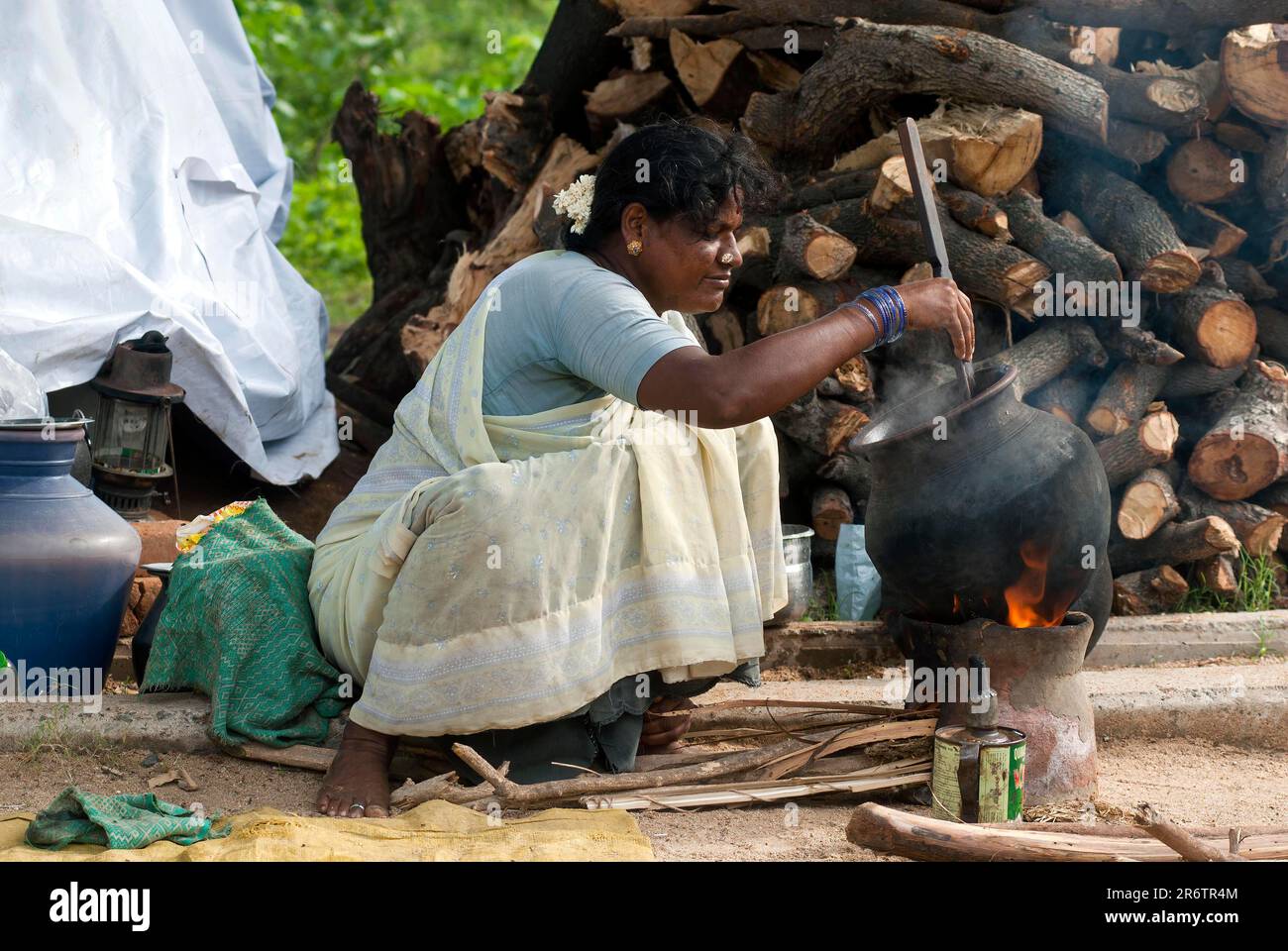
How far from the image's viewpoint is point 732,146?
3254 mm

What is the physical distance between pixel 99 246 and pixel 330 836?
2924 millimetres

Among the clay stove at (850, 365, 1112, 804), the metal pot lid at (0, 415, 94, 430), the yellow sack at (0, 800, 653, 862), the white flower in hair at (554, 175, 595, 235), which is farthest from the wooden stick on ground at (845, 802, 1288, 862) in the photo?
the metal pot lid at (0, 415, 94, 430)

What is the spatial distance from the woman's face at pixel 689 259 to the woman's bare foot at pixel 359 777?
47.9 inches

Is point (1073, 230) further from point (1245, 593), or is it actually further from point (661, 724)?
point (661, 724)

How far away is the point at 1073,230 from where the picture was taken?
15.9 ft

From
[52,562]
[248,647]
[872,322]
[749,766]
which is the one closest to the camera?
[872,322]

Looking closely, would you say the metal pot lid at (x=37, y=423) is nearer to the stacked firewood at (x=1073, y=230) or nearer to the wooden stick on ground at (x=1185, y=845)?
the stacked firewood at (x=1073, y=230)

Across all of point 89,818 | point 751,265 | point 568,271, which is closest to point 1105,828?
point 568,271

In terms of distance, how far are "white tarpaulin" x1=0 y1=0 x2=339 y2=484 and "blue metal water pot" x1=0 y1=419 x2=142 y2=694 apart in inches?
41.2

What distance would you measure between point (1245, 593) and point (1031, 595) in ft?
6.64

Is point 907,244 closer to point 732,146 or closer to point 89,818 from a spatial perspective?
point 732,146

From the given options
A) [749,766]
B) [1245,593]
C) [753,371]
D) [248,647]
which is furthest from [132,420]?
[1245,593]
